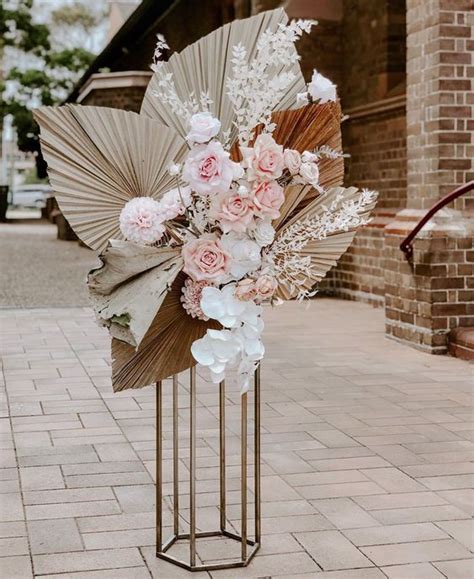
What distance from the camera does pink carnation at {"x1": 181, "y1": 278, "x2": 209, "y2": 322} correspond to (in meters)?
3.09

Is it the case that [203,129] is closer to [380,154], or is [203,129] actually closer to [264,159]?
[264,159]

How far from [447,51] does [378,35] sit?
404cm

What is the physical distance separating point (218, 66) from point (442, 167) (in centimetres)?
482

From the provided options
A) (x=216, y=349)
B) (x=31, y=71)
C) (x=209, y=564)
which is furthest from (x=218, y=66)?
(x=31, y=71)

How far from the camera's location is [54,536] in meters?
3.70

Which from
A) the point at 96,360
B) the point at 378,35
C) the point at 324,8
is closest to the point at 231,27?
the point at 96,360

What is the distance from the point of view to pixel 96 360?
293 inches

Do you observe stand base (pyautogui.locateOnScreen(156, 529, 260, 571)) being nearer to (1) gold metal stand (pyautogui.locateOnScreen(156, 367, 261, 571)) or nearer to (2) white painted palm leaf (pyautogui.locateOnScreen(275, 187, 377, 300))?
(1) gold metal stand (pyautogui.locateOnScreen(156, 367, 261, 571))

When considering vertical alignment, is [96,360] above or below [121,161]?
below

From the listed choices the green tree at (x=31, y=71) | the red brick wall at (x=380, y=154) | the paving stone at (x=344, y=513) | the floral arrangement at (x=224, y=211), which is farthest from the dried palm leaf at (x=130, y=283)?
the green tree at (x=31, y=71)

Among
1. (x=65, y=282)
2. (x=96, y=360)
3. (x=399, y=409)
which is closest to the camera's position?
(x=399, y=409)

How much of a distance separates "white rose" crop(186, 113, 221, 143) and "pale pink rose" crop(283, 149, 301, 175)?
0.77 feet

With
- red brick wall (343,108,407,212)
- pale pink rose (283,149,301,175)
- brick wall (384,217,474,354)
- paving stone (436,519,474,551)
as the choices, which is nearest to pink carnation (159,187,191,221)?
pale pink rose (283,149,301,175)

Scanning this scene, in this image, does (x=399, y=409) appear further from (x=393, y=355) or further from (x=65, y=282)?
(x=65, y=282)
